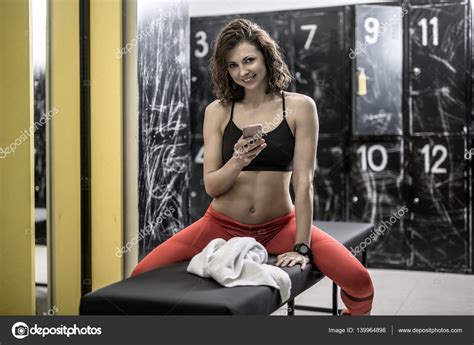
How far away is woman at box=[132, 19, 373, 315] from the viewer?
2.16m

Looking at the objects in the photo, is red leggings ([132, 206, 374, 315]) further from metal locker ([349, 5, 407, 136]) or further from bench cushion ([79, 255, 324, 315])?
metal locker ([349, 5, 407, 136])

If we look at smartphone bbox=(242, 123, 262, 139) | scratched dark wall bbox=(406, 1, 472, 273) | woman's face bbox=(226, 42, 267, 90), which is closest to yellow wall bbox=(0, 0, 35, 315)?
woman's face bbox=(226, 42, 267, 90)

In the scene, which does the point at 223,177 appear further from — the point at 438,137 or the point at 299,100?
the point at 438,137

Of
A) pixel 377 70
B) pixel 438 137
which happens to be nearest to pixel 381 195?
pixel 438 137

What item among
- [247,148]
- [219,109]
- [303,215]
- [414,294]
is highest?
[219,109]

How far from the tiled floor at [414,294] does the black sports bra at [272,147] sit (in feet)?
3.83

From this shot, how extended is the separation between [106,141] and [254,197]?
1023mm

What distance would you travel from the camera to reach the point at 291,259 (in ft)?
6.76

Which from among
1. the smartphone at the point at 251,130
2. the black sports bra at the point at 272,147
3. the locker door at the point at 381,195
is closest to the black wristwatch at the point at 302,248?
the black sports bra at the point at 272,147

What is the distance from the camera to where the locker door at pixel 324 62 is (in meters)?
4.19

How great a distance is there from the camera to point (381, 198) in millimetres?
4211

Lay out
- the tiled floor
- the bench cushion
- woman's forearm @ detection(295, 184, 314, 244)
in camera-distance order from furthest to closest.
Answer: the tiled floor
woman's forearm @ detection(295, 184, 314, 244)
the bench cushion

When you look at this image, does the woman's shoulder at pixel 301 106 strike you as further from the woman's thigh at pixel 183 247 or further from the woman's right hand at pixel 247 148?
the woman's thigh at pixel 183 247

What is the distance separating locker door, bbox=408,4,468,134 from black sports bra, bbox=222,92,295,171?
214cm
